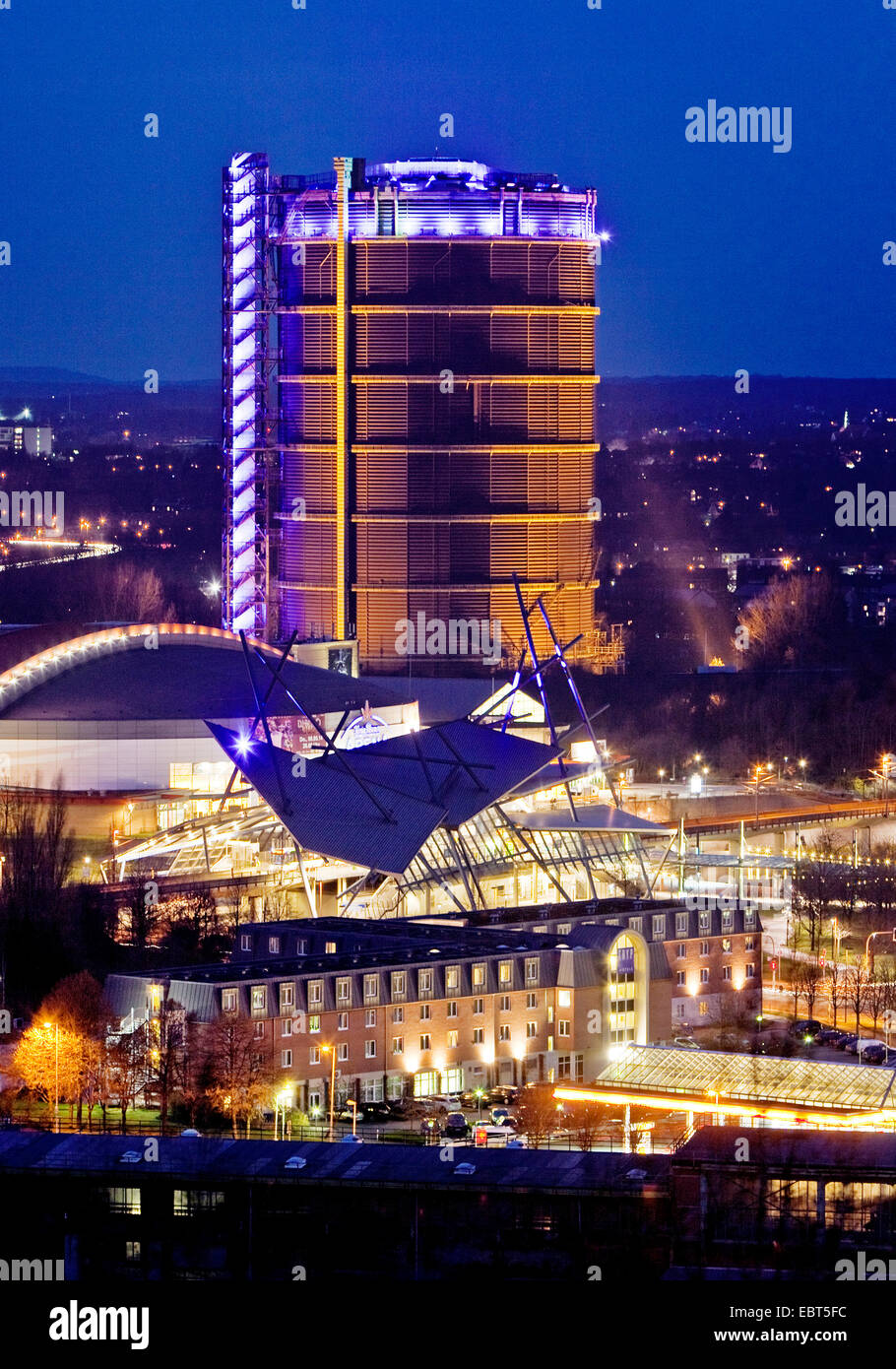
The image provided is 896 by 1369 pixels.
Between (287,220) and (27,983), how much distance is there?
30386 millimetres

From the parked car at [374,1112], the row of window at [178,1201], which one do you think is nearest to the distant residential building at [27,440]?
the parked car at [374,1112]

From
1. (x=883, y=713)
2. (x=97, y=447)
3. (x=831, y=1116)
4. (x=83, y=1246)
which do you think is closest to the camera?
(x=83, y=1246)

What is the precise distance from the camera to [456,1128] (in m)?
38.1

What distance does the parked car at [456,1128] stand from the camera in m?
37.8

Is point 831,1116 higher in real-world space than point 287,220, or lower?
lower

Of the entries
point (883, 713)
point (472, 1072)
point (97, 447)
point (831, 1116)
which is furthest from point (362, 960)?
point (97, 447)

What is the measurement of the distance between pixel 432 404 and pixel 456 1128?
33269 millimetres
